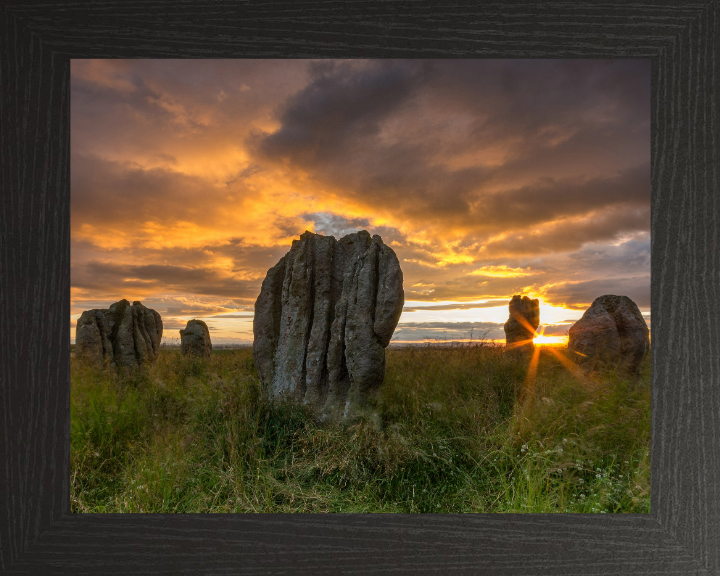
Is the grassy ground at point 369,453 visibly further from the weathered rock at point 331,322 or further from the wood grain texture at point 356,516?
the wood grain texture at point 356,516

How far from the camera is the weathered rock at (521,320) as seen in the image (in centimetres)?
1097

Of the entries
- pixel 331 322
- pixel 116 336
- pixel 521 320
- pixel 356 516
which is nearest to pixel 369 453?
pixel 331 322

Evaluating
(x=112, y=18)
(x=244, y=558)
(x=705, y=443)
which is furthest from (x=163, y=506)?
(x=705, y=443)

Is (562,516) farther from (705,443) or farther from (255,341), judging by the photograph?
(255,341)

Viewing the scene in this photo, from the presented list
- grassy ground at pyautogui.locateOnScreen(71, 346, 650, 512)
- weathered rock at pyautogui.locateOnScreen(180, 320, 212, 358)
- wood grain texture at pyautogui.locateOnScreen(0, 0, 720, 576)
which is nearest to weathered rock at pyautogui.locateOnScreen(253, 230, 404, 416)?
grassy ground at pyautogui.locateOnScreen(71, 346, 650, 512)

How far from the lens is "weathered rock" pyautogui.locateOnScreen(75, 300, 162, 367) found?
8164 millimetres

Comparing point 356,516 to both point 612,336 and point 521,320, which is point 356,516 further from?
point 521,320

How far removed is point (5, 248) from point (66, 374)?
0.59 metres

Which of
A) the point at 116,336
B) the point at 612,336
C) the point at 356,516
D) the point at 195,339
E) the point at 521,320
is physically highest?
the point at 521,320

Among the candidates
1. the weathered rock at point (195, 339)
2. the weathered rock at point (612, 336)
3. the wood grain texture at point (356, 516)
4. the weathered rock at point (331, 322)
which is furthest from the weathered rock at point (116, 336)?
the weathered rock at point (612, 336)

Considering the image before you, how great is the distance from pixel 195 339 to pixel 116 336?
158 inches

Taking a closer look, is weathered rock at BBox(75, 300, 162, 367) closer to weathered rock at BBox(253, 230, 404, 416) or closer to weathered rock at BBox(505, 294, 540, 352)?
weathered rock at BBox(253, 230, 404, 416)

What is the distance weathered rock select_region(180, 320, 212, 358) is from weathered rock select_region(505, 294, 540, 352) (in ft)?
29.9

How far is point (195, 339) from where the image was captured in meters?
12.7
